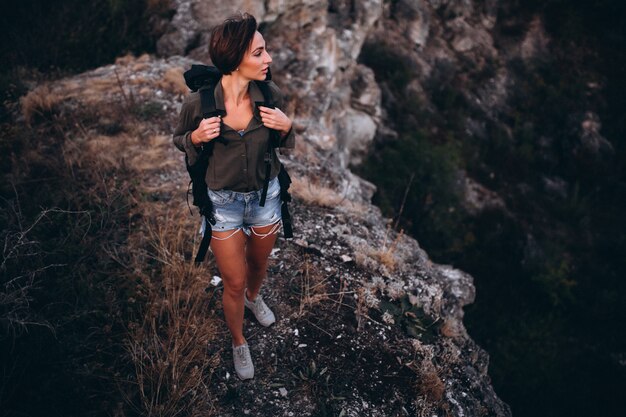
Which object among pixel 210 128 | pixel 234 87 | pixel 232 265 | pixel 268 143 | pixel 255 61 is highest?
pixel 255 61

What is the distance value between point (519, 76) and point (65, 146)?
21410mm

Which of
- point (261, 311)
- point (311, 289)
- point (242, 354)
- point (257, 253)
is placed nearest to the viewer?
point (257, 253)

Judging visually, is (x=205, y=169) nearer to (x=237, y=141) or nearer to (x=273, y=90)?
(x=237, y=141)

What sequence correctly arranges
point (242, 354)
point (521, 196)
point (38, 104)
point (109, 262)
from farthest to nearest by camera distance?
point (521, 196) < point (38, 104) < point (109, 262) < point (242, 354)

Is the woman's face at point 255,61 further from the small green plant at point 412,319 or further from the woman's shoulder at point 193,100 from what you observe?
the small green plant at point 412,319

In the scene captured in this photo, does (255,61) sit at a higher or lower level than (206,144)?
higher

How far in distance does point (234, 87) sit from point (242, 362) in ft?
6.05

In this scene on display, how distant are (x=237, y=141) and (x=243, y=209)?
0.42m

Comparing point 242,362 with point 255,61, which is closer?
point 255,61

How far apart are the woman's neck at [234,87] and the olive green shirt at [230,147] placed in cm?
3

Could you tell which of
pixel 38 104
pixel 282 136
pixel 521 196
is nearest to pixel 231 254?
pixel 282 136

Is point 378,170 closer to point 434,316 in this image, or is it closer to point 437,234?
point 437,234

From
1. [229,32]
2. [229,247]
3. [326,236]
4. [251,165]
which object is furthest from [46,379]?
[326,236]

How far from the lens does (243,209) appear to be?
7.26 ft
